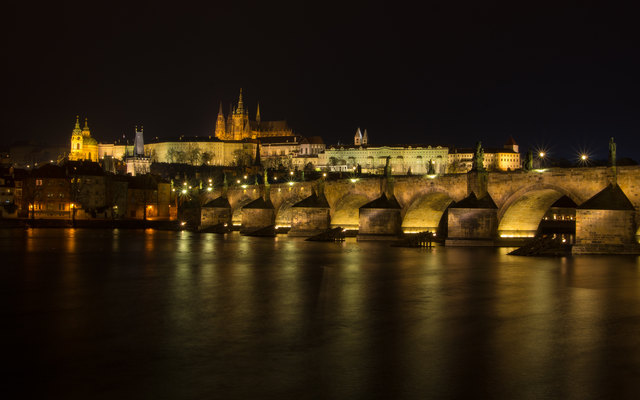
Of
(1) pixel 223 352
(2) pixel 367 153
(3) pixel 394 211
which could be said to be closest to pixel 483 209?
(3) pixel 394 211

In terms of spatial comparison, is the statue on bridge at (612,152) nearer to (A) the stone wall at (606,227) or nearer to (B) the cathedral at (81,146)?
(A) the stone wall at (606,227)

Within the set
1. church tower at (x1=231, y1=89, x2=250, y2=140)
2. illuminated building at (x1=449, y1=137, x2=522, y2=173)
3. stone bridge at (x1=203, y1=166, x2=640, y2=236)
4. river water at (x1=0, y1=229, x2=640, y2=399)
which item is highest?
church tower at (x1=231, y1=89, x2=250, y2=140)

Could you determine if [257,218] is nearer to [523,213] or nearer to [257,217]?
[257,217]

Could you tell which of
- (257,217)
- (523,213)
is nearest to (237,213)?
(257,217)

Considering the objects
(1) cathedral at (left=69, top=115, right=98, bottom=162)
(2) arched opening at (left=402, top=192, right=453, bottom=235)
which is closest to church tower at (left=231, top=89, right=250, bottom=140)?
(1) cathedral at (left=69, top=115, right=98, bottom=162)

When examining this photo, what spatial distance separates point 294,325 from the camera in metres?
13.2

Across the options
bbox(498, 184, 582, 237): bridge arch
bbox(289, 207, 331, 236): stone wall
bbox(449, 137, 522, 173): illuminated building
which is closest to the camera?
bbox(498, 184, 582, 237): bridge arch

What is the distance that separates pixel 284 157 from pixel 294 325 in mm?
162475

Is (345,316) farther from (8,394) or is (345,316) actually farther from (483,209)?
(483,209)

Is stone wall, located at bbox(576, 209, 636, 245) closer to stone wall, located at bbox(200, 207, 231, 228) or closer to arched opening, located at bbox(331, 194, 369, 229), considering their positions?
arched opening, located at bbox(331, 194, 369, 229)

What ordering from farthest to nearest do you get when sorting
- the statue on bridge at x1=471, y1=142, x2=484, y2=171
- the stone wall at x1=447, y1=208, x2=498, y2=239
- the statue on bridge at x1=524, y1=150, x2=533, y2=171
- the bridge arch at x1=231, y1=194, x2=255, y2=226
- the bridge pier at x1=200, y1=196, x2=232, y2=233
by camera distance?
the bridge arch at x1=231, y1=194, x2=255, y2=226, the bridge pier at x1=200, y1=196, x2=232, y2=233, the statue on bridge at x1=471, y1=142, x2=484, y2=171, the statue on bridge at x1=524, y1=150, x2=533, y2=171, the stone wall at x1=447, y1=208, x2=498, y2=239

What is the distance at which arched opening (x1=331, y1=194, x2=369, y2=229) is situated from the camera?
47.2 metres

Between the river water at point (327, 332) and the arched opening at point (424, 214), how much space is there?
1643 centimetres

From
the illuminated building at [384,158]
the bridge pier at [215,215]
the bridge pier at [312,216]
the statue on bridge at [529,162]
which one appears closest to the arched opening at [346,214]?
the bridge pier at [312,216]
